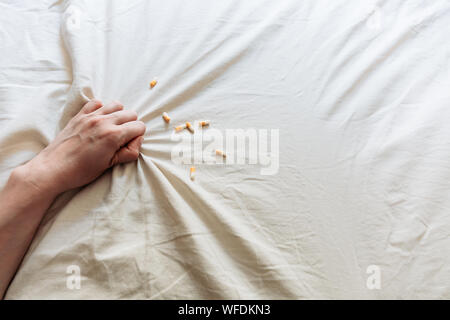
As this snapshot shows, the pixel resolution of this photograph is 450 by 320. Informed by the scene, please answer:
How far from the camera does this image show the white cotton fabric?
66cm

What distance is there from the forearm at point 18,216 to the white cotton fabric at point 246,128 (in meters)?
0.03

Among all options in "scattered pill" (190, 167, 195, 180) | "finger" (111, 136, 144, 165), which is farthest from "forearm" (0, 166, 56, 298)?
"scattered pill" (190, 167, 195, 180)

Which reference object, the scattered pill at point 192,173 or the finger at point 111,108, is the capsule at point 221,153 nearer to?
the scattered pill at point 192,173

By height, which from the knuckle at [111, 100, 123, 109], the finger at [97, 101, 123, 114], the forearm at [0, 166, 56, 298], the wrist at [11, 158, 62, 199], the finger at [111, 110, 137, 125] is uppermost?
the knuckle at [111, 100, 123, 109]

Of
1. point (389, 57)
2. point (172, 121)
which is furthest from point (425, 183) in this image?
point (172, 121)

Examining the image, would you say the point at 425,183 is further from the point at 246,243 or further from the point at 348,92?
the point at 246,243

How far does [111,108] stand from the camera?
0.79 m

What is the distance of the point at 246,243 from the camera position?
0.67 meters

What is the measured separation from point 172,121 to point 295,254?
1.24ft

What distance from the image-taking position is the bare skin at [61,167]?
0.69m

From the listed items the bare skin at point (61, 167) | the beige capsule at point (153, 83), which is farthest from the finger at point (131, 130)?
the beige capsule at point (153, 83)

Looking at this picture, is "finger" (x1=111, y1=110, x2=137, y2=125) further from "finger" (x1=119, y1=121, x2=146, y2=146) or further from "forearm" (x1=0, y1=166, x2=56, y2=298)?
"forearm" (x1=0, y1=166, x2=56, y2=298)

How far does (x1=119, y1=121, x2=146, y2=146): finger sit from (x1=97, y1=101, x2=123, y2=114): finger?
5cm
